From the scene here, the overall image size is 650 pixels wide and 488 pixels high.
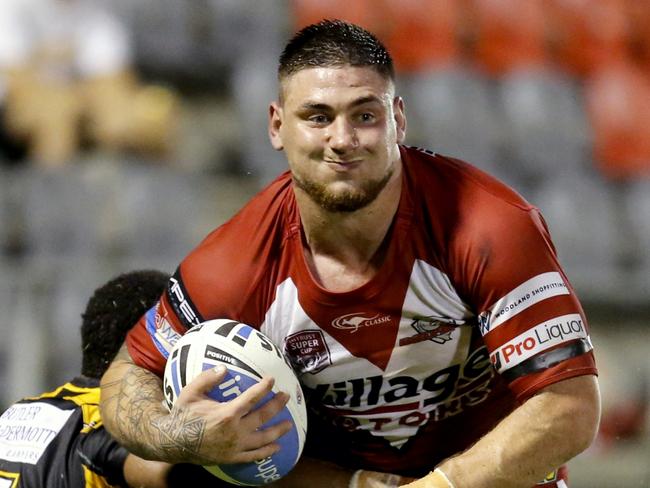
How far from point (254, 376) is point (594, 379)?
3.03 ft

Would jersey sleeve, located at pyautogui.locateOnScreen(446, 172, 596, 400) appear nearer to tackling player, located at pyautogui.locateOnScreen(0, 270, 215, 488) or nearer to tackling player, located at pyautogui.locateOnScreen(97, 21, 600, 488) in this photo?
tackling player, located at pyautogui.locateOnScreen(97, 21, 600, 488)

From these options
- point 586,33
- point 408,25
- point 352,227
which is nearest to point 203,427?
point 352,227

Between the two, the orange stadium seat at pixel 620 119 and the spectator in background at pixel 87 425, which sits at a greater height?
the orange stadium seat at pixel 620 119

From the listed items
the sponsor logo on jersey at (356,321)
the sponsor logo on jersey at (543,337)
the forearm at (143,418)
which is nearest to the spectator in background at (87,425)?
the forearm at (143,418)

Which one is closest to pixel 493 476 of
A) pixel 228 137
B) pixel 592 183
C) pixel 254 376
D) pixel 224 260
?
pixel 254 376

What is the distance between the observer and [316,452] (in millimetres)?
3779

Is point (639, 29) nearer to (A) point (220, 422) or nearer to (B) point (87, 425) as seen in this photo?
(B) point (87, 425)

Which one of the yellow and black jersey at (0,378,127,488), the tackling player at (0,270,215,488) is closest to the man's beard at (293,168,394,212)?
the tackling player at (0,270,215,488)

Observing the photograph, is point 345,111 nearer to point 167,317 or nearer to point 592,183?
point 167,317

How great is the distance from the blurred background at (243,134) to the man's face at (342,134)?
3.15m

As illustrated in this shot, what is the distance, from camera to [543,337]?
3074mm

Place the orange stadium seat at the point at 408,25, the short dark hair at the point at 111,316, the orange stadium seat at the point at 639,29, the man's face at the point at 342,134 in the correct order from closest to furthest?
the man's face at the point at 342,134
the short dark hair at the point at 111,316
the orange stadium seat at the point at 408,25
the orange stadium seat at the point at 639,29

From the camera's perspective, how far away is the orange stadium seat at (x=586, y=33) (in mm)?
8836

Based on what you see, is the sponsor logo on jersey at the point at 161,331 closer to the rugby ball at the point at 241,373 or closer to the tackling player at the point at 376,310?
the tackling player at the point at 376,310
